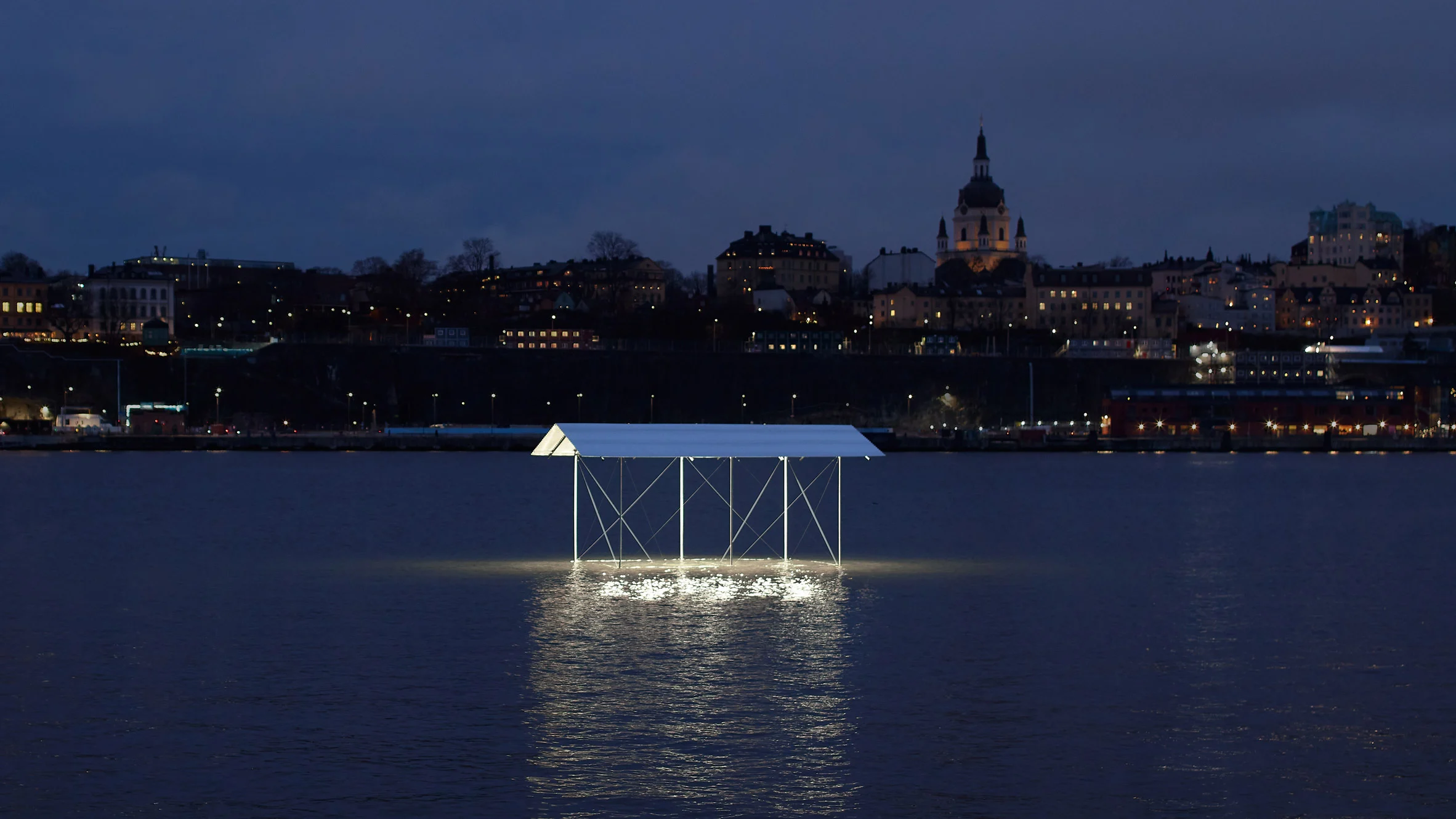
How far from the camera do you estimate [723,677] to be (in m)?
20.9

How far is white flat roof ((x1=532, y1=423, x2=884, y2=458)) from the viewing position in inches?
1158

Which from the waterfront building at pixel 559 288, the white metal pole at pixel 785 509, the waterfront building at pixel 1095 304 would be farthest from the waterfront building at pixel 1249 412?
the white metal pole at pixel 785 509

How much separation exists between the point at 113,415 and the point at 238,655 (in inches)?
3999

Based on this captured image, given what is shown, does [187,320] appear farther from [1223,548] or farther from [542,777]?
[542,777]

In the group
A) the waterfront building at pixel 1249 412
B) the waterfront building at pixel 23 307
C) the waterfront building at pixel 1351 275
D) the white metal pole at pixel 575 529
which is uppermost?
the waterfront building at pixel 1351 275

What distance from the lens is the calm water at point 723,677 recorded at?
1532 centimetres

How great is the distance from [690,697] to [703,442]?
1125cm

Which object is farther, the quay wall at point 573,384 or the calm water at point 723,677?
the quay wall at point 573,384

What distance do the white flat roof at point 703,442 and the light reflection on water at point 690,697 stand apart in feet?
8.44

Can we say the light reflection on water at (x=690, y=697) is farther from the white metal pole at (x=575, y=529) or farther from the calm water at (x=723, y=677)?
the white metal pole at (x=575, y=529)

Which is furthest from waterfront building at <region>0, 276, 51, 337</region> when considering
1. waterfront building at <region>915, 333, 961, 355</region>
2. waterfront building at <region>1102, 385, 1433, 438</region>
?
waterfront building at <region>1102, 385, 1433, 438</region>

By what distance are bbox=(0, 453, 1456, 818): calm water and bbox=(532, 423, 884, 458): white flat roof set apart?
2.59 meters

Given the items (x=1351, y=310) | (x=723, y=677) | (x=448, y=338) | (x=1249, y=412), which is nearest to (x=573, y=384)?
Result: (x=448, y=338)

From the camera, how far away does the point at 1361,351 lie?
146 meters
